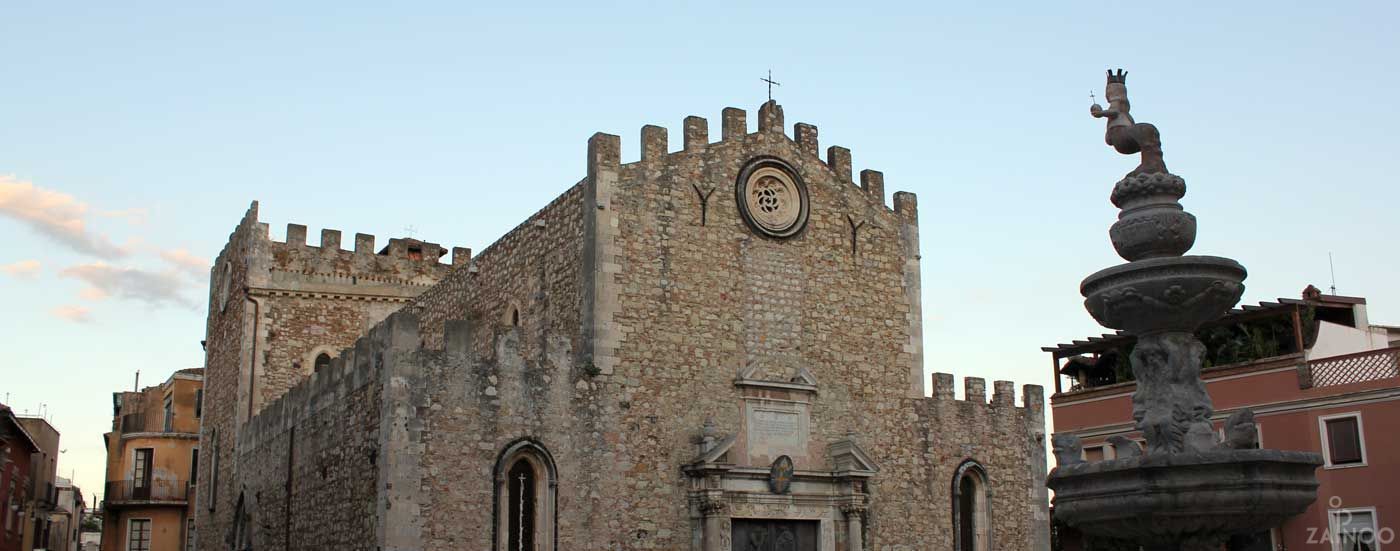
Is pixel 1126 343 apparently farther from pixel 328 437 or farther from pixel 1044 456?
pixel 328 437

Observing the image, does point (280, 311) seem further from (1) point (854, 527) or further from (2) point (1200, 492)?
(2) point (1200, 492)

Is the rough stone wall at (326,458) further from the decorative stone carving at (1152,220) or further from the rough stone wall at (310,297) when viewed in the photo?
the decorative stone carving at (1152,220)

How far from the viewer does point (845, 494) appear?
21.2m

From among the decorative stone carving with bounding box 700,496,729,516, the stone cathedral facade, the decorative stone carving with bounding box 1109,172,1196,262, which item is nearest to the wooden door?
the stone cathedral facade

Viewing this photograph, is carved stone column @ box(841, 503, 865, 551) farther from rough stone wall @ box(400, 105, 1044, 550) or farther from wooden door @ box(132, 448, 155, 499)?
wooden door @ box(132, 448, 155, 499)

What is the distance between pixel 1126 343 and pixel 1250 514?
2689 centimetres

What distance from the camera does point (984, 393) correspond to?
2373 centimetres

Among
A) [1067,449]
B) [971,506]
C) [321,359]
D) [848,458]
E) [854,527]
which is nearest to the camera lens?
[1067,449]

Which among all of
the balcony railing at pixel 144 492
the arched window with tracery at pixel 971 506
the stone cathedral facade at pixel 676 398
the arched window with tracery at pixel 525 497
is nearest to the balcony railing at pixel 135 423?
the balcony railing at pixel 144 492

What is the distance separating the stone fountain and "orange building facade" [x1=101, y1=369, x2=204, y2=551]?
3406 cm

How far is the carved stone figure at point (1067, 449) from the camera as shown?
36.4 feet

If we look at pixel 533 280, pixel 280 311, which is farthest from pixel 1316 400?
pixel 280 311

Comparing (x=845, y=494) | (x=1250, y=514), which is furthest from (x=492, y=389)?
(x=1250, y=514)

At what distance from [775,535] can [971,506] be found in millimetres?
4732
